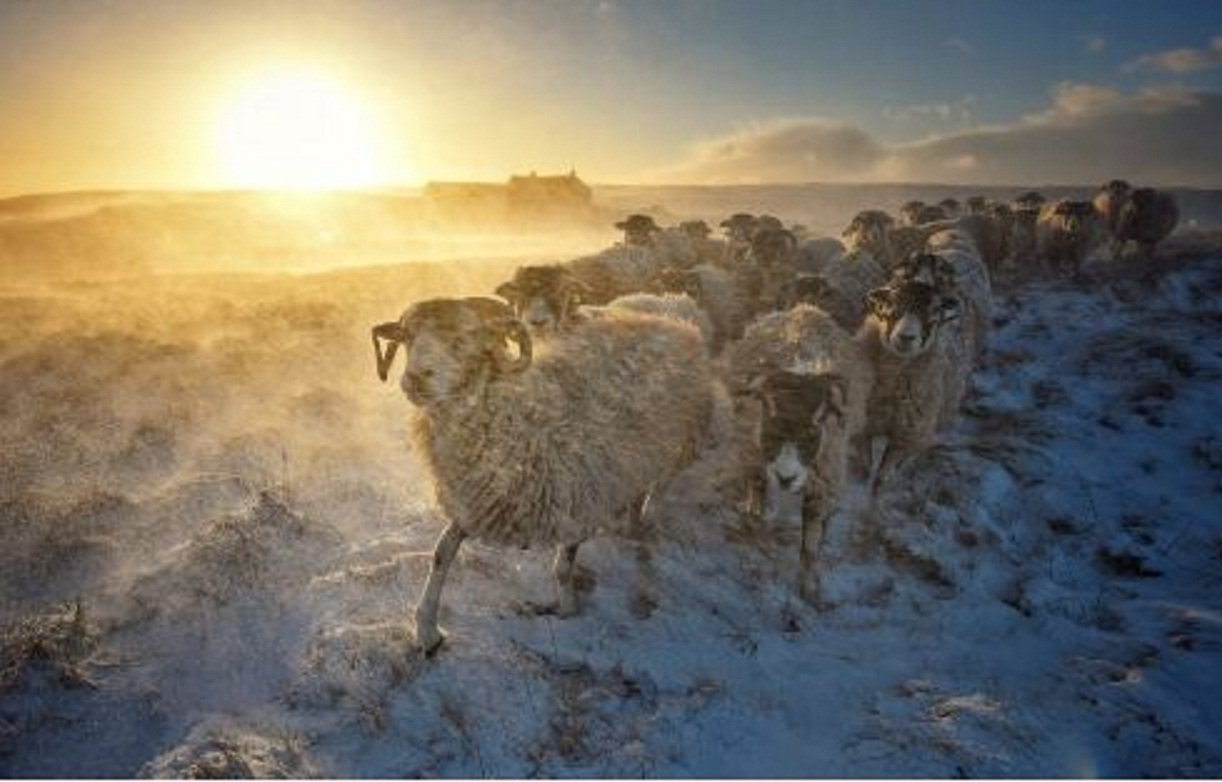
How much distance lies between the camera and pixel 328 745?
17.9 ft

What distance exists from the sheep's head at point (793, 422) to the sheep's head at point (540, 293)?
3797 millimetres

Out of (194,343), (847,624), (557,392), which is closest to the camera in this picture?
(557,392)

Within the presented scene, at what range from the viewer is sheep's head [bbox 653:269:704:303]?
13141mm

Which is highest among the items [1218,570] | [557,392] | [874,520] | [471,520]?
[557,392]

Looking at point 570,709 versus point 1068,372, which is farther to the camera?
point 1068,372

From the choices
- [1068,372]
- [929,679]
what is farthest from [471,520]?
[1068,372]

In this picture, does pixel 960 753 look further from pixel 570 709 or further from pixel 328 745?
pixel 328 745

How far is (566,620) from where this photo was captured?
690 cm

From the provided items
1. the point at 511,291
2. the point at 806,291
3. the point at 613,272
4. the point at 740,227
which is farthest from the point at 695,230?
the point at 511,291

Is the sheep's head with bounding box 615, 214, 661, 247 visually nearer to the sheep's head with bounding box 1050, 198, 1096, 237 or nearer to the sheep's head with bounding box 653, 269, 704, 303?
the sheep's head with bounding box 653, 269, 704, 303

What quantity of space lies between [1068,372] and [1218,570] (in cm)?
592

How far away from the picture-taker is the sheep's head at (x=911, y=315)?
9.02 m

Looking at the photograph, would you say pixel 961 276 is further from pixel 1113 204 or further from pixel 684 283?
pixel 1113 204

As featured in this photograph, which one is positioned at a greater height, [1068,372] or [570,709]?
[1068,372]
